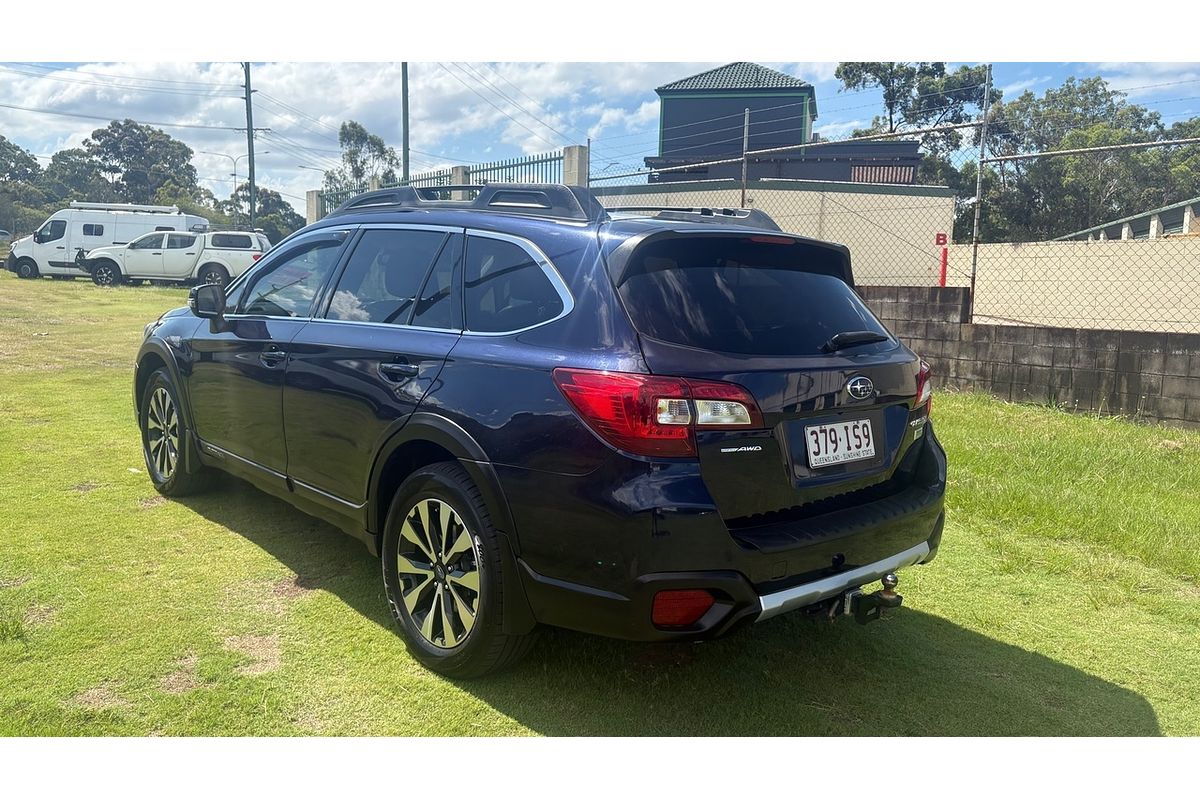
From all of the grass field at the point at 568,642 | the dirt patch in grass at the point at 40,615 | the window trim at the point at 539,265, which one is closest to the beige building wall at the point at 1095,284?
the grass field at the point at 568,642

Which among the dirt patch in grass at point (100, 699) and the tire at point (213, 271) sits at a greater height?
the tire at point (213, 271)

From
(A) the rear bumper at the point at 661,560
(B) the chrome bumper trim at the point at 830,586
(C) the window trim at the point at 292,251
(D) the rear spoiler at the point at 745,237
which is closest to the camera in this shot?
(A) the rear bumper at the point at 661,560

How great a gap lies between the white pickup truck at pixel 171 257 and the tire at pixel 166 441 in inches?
844

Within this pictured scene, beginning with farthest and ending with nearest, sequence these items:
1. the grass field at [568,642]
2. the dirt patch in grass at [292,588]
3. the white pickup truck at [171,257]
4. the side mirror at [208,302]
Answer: the white pickup truck at [171,257] < the side mirror at [208,302] < the dirt patch in grass at [292,588] < the grass field at [568,642]

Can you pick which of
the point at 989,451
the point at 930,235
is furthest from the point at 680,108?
the point at 989,451

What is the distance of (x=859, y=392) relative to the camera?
295 centimetres

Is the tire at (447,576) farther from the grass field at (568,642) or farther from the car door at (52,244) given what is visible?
the car door at (52,244)

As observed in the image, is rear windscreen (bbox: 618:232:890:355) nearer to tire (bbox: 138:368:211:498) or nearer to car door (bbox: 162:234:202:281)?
tire (bbox: 138:368:211:498)

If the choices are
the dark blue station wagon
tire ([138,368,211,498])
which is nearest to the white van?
tire ([138,368,211,498])

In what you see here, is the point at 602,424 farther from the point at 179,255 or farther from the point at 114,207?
the point at 114,207

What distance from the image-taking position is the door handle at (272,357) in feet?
13.0

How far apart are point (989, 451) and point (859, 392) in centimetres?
393

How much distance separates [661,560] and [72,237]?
30.0m

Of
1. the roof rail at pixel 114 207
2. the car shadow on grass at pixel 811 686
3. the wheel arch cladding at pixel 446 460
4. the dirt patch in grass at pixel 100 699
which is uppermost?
the roof rail at pixel 114 207
